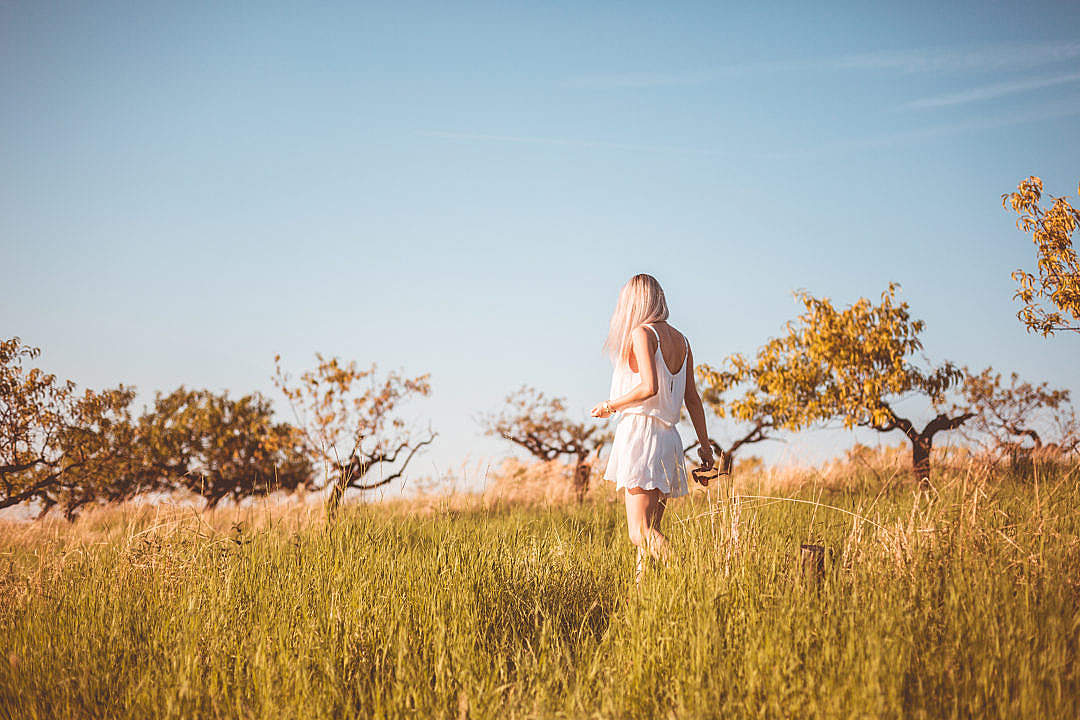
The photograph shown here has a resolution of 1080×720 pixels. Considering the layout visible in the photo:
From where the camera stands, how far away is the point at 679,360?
17.0ft

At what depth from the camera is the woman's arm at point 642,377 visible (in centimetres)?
485

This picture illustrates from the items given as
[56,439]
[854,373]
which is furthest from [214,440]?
[854,373]

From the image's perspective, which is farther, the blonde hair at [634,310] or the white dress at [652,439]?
the blonde hair at [634,310]

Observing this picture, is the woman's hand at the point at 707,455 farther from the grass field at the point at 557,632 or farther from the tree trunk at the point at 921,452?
the tree trunk at the point at 921,452

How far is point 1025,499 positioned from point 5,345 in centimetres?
1921

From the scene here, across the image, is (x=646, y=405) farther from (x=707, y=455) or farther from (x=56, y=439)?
(x=56, y=439)

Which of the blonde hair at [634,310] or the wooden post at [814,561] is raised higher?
the blonde hair at [634,310]

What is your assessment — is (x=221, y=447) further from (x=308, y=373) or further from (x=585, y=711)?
(x=585, y=711)

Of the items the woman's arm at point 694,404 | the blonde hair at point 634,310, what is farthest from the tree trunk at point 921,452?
the blonde hair at point 634,310

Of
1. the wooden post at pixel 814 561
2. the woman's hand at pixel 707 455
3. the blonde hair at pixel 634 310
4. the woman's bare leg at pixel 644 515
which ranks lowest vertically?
the wooden post at pixel 814 561

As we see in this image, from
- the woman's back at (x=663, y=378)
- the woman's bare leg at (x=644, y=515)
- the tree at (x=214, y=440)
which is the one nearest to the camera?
the woman's bare leg at (x=644, y=515)

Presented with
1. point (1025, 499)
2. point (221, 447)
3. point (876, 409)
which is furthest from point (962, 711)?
point (221, 447)

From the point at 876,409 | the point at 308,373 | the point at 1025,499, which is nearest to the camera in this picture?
the point at 1025,499

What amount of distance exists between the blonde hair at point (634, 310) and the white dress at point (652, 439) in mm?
117
